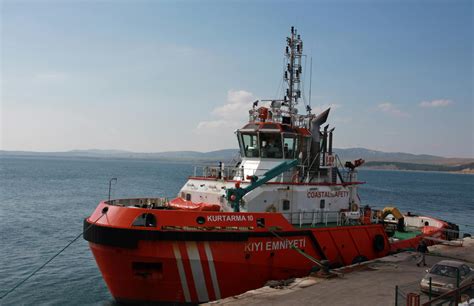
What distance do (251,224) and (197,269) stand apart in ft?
6.81

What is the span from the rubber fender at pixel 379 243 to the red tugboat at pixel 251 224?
59 millimetres

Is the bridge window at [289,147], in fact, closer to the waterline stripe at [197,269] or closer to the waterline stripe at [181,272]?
the waterline stripe at [197,269]

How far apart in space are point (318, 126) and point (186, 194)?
5.70 meters

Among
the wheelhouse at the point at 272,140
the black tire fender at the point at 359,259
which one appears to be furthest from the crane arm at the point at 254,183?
the black tire fender at the point at 359,259

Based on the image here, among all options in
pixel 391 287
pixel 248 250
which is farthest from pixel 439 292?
pixel 248 250

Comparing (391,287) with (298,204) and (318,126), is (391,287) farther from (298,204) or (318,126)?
(318,126)

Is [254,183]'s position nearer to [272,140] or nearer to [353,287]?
[272,140]

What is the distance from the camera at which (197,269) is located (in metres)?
12.5

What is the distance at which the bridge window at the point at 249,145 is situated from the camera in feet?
53.9

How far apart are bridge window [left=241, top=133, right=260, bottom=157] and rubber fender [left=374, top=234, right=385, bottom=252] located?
5505 millimetres

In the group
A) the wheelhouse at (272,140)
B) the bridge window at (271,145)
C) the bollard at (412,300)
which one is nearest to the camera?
the bollard at (412,300)

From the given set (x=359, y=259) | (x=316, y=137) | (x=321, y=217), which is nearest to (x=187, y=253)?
(x=321, y=217)

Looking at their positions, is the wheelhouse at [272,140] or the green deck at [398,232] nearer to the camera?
the green deck at [398,232]

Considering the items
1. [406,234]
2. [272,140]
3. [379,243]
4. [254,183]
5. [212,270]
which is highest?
[272,140]
